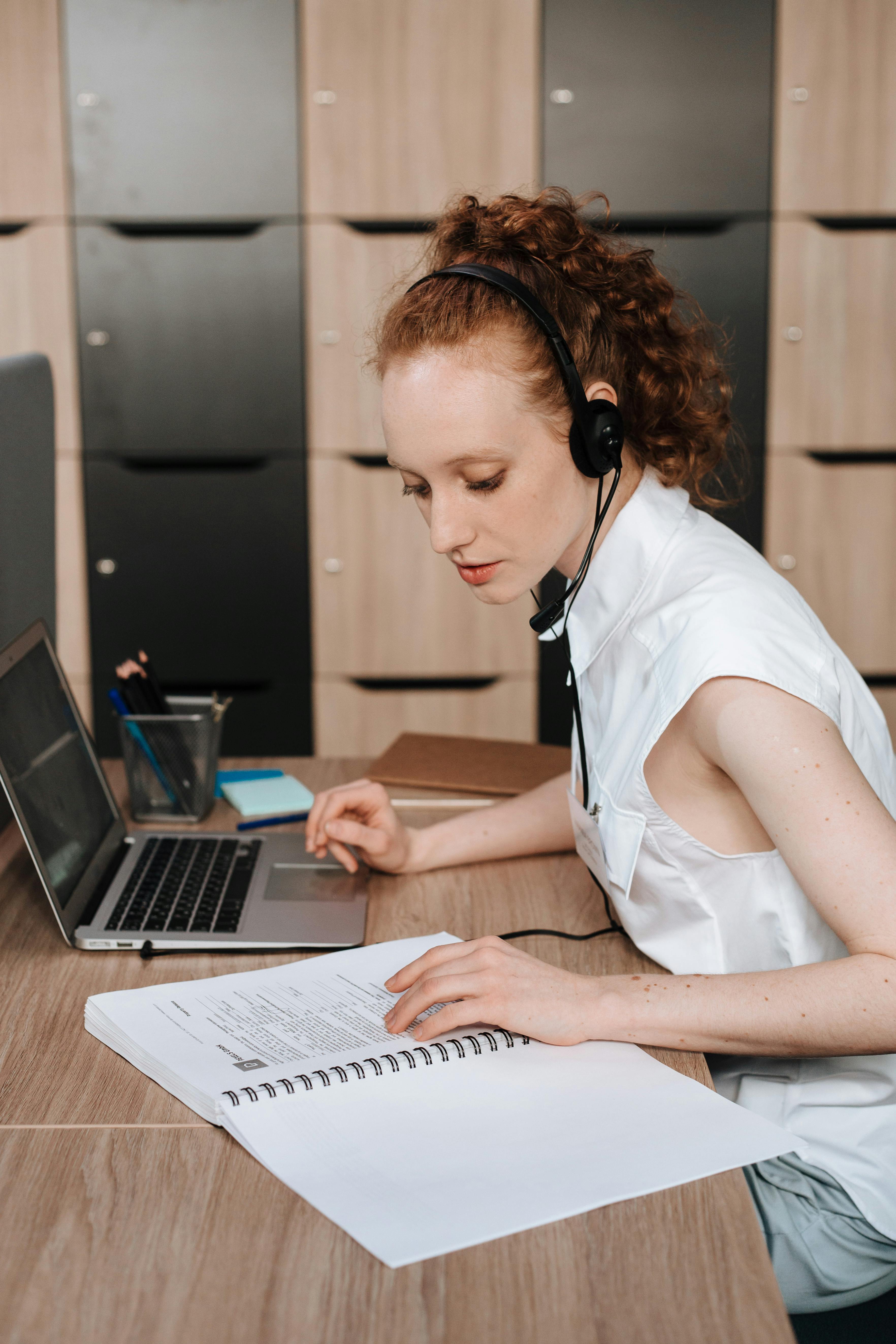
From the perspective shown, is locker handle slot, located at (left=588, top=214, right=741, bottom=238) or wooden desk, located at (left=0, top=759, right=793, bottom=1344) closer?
wooden desk, located at (left=0, top=759, right=793, bottom=1344)

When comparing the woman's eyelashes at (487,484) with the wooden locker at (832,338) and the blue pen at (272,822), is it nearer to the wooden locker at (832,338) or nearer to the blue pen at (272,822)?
the blue pen at (272,822)

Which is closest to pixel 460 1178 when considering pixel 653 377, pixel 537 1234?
pixel 537 1234

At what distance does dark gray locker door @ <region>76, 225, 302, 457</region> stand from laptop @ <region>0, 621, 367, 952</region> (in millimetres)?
1303

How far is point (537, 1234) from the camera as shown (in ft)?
1.82

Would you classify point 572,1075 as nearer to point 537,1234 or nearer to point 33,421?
point 537,1234

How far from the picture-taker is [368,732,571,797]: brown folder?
4.25 ft

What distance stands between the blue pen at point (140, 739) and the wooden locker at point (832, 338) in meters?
1.56

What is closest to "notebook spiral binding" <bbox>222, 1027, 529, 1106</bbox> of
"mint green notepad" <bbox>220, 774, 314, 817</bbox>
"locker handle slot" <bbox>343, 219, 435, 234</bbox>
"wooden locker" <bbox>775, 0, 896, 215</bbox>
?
"mint green notepad" <bbox>220, 774, 314, 817</bbox>

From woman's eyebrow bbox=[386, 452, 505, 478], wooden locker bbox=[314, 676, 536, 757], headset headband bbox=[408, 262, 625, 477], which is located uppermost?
headset headband bbox=[408, 262, 625, 477]

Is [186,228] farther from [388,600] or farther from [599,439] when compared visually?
[599,439]

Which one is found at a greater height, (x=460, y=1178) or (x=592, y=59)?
(x=592, y=59)

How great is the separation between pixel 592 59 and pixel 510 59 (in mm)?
150

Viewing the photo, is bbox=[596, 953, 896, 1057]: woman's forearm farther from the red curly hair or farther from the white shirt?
the red curly hair

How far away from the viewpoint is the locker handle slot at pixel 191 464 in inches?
91.7
